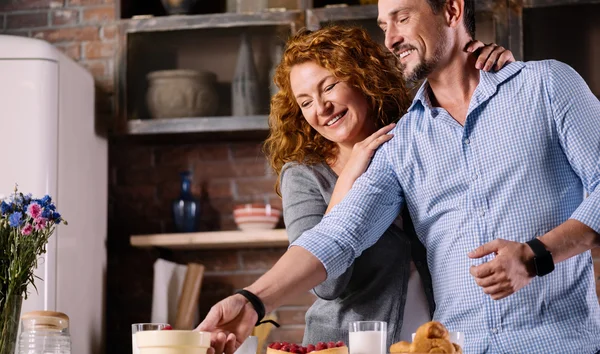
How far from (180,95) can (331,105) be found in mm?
1528

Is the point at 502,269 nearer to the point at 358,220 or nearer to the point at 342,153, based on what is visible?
Result: the point at 358,220

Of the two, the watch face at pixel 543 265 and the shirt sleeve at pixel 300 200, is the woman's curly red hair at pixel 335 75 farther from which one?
the watch face at pixel 543 265

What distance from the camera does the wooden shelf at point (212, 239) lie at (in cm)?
346

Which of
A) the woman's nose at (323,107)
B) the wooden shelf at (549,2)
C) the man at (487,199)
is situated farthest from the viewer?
the wooden shelf at (549,2)

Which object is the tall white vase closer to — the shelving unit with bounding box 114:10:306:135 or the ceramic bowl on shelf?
the shelving unit with bounding box 114:10:306:135

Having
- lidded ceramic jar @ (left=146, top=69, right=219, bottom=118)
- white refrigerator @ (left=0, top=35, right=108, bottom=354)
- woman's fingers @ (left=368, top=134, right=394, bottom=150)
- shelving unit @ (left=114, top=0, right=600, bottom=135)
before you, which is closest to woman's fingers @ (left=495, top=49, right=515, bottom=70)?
woman's fingers @ (left=368, top=134, right=394, bottom=150)

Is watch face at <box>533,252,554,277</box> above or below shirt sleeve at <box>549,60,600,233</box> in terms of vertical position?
below

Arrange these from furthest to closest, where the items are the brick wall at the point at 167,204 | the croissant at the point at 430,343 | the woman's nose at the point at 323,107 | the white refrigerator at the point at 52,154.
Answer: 1. the brick wall at the point at 167,204
2. the white refrigerator at the point at 52,154
3. the woman's nose at the point at 323,107
4. the croissant at the point at 430,343

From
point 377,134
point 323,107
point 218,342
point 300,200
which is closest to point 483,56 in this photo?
point 377,134

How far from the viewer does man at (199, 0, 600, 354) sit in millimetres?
1673

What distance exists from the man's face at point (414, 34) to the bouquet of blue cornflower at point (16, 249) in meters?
0.82

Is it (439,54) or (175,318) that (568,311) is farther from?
(175,318)

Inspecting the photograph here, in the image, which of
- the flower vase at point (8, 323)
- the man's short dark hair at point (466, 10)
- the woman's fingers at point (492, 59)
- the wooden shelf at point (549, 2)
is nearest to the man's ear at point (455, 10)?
the man's short dark hair at point (466, 10)

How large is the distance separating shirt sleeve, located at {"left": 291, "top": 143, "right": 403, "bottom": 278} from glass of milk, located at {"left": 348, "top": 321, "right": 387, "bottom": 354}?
13.3 inches
